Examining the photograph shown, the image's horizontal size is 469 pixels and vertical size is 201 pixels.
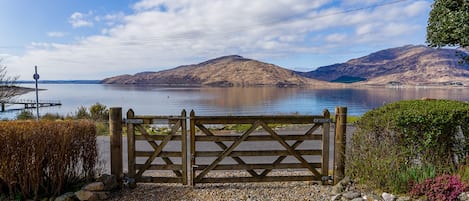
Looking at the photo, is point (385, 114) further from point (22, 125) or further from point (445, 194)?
point (22, 125)

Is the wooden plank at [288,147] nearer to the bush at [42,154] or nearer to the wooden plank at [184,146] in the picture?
the wooden plank at [184,146]

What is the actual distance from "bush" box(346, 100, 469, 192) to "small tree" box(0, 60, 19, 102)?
63.2 feet

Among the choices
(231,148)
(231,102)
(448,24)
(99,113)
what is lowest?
(231,102)

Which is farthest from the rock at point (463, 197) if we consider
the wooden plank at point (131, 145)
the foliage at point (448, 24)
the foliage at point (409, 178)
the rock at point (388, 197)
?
the wooden plank at point (131, 145)

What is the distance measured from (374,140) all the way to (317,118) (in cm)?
107

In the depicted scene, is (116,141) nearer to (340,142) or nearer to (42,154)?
(42,154)

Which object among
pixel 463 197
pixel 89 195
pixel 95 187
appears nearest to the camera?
pixel 463 197

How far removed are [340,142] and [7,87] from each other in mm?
20933

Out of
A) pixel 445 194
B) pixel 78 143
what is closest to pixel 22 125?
pixel 78 143

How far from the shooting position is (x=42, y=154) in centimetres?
453

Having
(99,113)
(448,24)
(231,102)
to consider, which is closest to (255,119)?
(448,24)

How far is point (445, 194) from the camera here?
13.8ft

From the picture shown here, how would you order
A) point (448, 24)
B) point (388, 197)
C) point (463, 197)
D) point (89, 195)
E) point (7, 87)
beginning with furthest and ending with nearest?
point (7, 87) → point (448, 24) → point (89, 195) → point (388, 197) → point (463, 197)

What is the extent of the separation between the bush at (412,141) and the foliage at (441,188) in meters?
0.34
